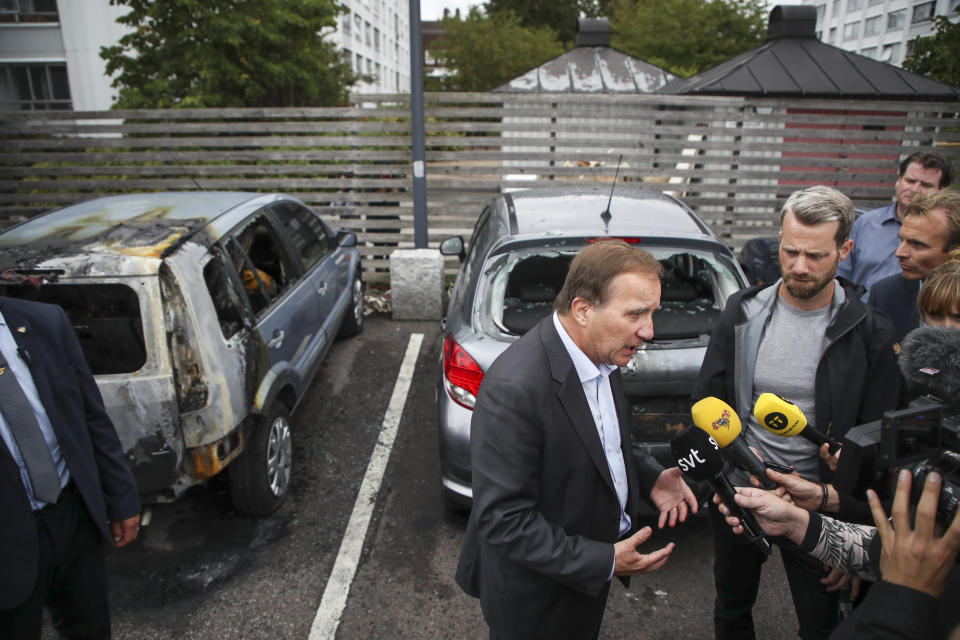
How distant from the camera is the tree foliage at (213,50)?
10.5 meters

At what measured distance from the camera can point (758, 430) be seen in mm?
2279

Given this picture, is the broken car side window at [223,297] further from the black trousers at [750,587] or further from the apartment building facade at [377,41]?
the apartment building facade at [377,41]

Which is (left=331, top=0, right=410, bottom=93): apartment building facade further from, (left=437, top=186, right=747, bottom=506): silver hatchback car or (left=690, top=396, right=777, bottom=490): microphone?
(left=690, top=396, right=777, bottom=490): microphone

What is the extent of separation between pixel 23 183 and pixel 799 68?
12.4 m

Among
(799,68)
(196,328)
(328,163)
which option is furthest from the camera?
(799,68)

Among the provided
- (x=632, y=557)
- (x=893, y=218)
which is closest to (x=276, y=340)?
(x=632, y=557)

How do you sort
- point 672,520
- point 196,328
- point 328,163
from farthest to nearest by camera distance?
point 328,163, point 196,328, point 672,520

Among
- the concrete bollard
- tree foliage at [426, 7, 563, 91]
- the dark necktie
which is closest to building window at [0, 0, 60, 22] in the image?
tree foliage at [426, 7, 563, 91]

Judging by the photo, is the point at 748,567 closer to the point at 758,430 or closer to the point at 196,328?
the point at 758,430

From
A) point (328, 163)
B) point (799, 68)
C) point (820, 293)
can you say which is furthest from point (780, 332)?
point (799, 68)

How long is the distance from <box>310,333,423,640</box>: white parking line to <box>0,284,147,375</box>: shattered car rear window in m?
1.47

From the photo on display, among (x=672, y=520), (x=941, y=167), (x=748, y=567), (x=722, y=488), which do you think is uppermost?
(x=941, y=167)

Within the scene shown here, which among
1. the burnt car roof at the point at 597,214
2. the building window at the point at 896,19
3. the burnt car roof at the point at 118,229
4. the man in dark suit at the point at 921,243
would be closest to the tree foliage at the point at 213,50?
the burnt car roof at the point at 118,229

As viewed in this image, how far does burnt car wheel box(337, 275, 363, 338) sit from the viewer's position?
6.29 metres
